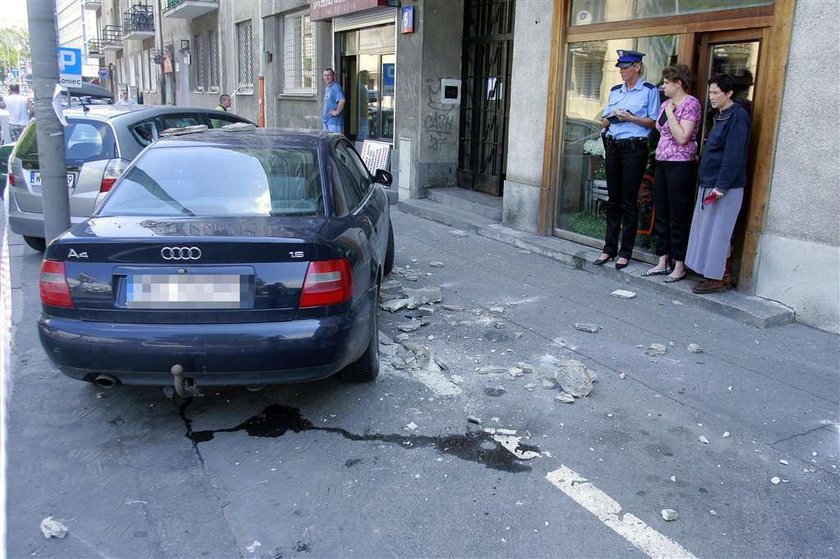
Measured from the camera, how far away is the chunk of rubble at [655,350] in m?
5.09

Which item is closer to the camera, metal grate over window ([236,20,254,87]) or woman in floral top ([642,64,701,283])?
woman in floral top ([642,64,701,283])

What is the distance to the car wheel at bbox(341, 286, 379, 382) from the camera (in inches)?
168

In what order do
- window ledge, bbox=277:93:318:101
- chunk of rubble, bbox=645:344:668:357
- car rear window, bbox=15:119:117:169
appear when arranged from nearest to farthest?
chunk of rubble, bbox=645:344:668:357
car rear window, bbox=15:119:117:169
window ledge, bbox=277:93:318:101

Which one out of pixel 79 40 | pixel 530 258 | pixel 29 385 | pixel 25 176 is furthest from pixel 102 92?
pixel 79 40

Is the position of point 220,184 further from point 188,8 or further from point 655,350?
point 188,8

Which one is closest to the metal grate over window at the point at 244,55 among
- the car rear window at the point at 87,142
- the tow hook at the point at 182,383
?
the car rear window at the point at 87,142

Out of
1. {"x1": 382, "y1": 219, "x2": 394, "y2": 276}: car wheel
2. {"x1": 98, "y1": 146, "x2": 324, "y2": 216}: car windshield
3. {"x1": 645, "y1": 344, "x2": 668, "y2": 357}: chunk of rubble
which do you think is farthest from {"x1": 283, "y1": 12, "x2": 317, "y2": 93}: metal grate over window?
{"x1": 645, "y1": 344, "x2": 668, "y2": 357}: chunk of rubble

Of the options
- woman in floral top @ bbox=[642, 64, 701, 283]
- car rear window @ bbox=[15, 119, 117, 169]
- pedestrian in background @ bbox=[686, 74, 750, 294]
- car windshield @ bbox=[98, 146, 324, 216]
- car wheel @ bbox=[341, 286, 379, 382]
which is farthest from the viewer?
car rear window @ bbox=[15, 119, 117, 169]

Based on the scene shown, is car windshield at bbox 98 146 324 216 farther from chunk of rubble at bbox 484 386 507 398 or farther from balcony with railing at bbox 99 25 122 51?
balcony with railing at bbox 99 25 122 51

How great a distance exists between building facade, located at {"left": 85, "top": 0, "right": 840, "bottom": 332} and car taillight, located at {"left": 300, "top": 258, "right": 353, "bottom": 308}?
3960mm

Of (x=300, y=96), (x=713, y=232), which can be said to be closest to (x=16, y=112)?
(x=300, y=96)

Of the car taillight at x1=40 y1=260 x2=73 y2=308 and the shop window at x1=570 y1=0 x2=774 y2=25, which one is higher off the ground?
the shop window at x1=570 y1=0 x2=774 y2=25

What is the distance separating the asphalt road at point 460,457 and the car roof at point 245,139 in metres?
1.58

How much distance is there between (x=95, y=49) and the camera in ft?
143
